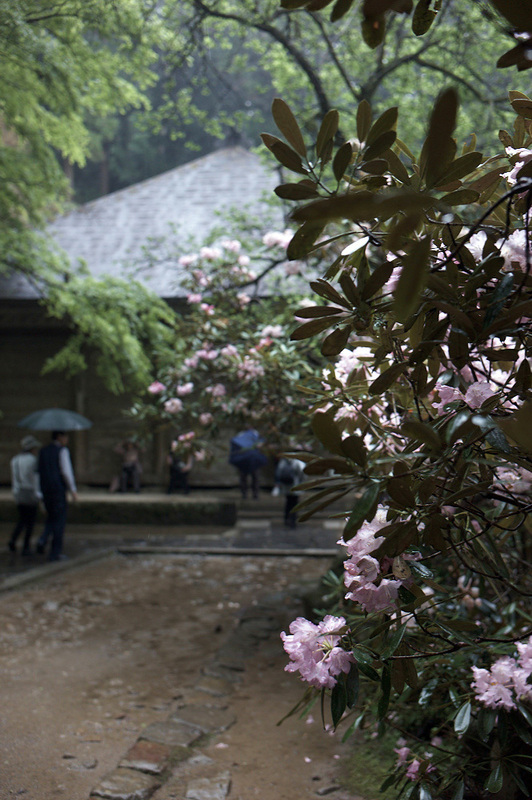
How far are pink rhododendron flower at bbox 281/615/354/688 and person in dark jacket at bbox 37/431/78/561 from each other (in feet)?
23.1

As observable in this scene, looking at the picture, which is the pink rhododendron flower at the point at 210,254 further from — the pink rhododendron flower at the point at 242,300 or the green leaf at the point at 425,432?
the green leaf at the point at 425,432

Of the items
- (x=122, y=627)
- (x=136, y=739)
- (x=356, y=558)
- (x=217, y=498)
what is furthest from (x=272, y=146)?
(x=217, y=498)

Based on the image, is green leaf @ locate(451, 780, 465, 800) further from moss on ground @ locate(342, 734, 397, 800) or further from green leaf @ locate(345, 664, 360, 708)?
moss on ground @ locate(342, 734, 397, 800)

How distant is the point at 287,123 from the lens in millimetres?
1208

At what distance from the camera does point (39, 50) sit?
7.10 m

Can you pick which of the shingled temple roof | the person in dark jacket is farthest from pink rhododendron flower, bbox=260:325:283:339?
the shingled temple roof

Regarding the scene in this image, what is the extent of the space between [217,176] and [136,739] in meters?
12.8

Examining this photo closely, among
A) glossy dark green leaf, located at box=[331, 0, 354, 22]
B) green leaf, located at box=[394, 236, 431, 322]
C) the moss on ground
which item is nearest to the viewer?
green leaf, located at box=[394, 236, 431, 322]

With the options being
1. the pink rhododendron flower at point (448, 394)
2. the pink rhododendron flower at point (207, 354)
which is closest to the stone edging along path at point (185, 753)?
the pink rhododendron flower at point (207, 354)

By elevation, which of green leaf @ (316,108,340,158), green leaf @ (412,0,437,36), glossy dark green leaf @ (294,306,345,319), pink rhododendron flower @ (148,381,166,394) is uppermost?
green leaf @ (412,0,437,36)

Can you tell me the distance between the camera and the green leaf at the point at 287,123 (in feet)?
3.95

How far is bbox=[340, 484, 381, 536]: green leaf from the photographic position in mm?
1031

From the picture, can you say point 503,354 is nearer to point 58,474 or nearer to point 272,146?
point 272,146

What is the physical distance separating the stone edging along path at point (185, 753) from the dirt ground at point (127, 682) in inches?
2.9
